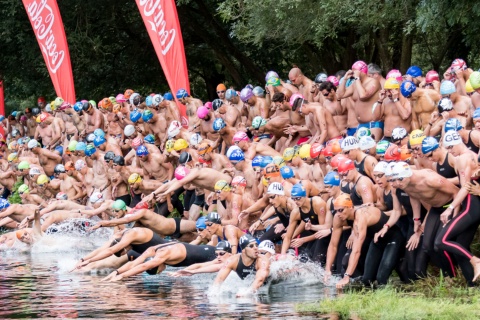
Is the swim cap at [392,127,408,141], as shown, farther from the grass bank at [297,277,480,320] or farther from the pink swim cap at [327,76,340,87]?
the pink swim cap at [327,76,340,87]

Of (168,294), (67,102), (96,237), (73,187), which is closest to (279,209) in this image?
(168,294)

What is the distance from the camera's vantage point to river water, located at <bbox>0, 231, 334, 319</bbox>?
11.7 m

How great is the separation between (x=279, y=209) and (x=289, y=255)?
0.81m

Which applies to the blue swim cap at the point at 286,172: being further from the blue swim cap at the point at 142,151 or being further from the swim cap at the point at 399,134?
the blue swim cap at the point at 142,151

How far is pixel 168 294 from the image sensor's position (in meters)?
13.4

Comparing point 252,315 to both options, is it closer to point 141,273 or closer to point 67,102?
point 141,273

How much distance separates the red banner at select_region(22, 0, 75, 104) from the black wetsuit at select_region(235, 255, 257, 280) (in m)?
12.5

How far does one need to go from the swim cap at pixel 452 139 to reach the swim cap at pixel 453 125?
0.56 m

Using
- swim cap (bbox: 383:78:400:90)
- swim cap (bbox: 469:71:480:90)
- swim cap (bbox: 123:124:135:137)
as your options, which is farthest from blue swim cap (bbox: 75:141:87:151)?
swim cap (bbox: 469:71:480:90)

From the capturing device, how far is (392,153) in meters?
12.8

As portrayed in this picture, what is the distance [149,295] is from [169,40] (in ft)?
30.8

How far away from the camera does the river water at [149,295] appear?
11.7m

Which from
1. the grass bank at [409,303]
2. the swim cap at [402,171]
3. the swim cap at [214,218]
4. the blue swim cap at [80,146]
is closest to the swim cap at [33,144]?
the blue swim cap at [80,146]

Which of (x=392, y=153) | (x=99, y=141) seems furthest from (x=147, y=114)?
(x=392, y=153)
